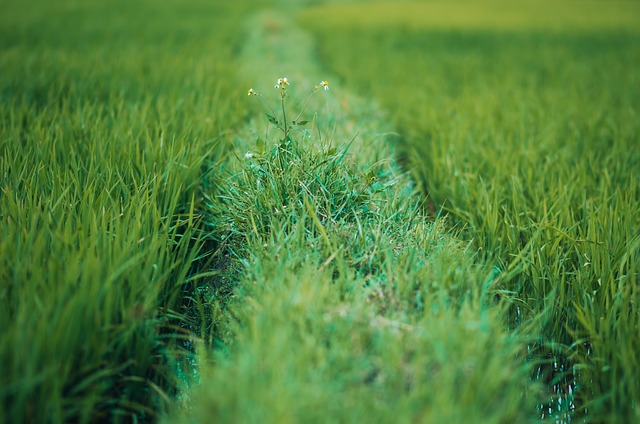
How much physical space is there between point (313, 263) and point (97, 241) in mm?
672

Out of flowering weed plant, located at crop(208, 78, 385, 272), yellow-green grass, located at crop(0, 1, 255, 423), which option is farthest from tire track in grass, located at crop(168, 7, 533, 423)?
yellow-green grass, located at crop(0, 1, 255, 423)

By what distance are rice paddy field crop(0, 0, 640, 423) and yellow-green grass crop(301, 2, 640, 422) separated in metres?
0.02

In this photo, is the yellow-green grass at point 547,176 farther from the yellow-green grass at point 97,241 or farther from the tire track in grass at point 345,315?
the yellow-green grass at point 97,241

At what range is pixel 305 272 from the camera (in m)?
1.40

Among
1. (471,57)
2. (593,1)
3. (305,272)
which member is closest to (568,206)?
(305,272)

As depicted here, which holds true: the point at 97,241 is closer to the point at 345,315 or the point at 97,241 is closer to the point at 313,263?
the point at 313,263

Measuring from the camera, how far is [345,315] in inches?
49.1

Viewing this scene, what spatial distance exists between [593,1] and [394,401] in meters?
21.8

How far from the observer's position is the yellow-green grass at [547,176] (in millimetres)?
1448

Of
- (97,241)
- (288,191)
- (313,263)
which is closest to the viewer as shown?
(97,241)

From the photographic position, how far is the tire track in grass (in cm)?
101

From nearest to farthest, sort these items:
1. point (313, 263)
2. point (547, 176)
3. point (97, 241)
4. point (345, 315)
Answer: point (345, 315) < point (97, 241) < point (313, 263) < point (547, 176)

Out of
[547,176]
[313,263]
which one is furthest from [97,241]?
[547,176]

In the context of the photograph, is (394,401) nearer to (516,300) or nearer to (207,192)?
(516,300)
